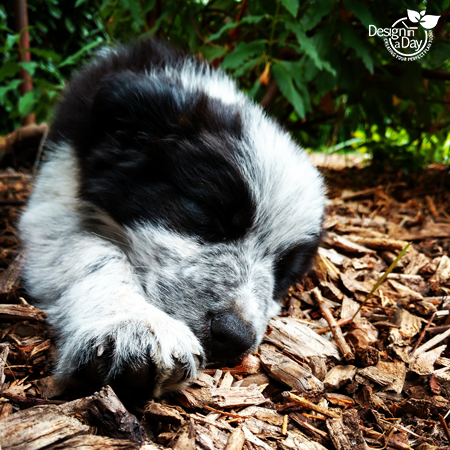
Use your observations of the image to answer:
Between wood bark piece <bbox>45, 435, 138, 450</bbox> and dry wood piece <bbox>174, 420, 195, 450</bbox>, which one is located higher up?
wood bark piece <bbox>45, 435, 138, 450</bbox>

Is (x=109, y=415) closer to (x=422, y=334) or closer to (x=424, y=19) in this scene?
(x=422, y=334)

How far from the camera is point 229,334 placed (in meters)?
1.92

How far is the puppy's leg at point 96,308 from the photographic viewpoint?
5.46 feet

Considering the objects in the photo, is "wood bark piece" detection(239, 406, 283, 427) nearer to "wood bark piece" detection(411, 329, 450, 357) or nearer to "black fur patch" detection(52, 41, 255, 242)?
"black fur patch" detection(52, 41, 255, 242)

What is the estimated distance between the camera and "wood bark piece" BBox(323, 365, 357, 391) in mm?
2100

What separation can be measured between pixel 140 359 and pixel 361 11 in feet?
10.8

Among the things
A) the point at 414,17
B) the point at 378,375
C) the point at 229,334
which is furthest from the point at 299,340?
the point at 414,17

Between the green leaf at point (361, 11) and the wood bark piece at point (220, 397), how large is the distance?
300cm

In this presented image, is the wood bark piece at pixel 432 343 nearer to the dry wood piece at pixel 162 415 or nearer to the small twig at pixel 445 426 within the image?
the small twig at pixel 445 426

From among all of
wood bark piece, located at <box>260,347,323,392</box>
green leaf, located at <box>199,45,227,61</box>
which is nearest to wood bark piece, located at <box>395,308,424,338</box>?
wood bark piece, located at <box>260,347,323,392</box>

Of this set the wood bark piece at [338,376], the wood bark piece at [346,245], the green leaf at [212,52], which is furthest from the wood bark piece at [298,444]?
the green leaf at [212,52]

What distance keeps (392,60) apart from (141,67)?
2905 millimetres

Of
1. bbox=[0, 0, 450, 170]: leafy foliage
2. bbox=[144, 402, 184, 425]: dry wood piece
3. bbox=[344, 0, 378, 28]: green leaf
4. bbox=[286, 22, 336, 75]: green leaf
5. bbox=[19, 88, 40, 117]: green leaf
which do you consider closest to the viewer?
bbox=[144, 402, 184, 425]: dry wood piece

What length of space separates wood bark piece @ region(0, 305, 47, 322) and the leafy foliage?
239 cm
